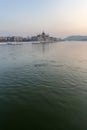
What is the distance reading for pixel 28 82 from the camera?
18875 mm

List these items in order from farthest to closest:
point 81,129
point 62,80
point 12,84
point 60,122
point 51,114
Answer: point 62,80 → point 12,84 → point 51,114 → point 60,122 → point 81,129

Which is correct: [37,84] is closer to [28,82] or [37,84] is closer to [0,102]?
[28,82]

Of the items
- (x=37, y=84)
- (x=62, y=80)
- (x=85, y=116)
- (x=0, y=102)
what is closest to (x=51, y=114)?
(x=85, y=116)

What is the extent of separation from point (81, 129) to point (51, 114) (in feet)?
8.63

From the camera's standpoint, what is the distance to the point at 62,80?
19.6 meters

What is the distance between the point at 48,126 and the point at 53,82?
918cm

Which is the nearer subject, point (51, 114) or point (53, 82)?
point (51, 114)

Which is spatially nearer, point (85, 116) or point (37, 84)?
point (85, 116)

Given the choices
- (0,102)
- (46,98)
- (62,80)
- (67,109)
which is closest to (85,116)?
(67,109)

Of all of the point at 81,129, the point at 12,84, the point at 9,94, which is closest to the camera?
the point at 81,129

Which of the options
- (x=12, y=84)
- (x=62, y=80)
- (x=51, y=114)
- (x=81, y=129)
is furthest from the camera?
(x=62, y=80)

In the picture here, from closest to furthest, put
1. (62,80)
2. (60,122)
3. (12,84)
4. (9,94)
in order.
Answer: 1. (60,122)
2. (9,94)
3. (12,84)
4. (62,80)

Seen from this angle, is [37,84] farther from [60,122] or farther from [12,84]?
[60,122]

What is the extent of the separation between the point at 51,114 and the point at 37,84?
6945mm
